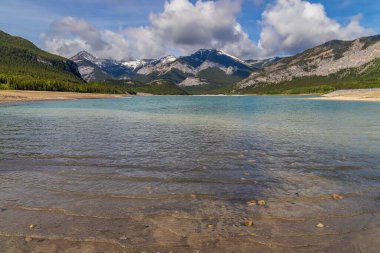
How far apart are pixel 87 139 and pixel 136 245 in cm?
2309

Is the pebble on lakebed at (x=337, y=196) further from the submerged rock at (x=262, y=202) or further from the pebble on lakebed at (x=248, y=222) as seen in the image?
the pebble on lakebed at (x=248, y=222)

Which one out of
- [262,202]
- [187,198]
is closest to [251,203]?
[262,202]

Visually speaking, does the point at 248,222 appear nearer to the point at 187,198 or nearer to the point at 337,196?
the point at 187,198

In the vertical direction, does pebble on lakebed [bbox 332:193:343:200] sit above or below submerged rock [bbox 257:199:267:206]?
above

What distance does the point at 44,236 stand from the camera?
10.0 meters

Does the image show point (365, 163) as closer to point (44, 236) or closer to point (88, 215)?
point (88, 215)

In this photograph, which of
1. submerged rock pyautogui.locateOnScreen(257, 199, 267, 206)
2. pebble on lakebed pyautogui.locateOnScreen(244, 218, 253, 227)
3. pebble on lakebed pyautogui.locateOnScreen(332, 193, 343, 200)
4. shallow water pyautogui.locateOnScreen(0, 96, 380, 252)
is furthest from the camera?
pebble on lakebed pyautogui.locateOnScreen(332, 193, 343, 200)

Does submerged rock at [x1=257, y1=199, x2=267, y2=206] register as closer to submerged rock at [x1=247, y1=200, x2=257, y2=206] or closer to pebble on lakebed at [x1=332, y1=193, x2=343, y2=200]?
submerged rock at [x1=247, y1=200, x2=257, y2=206]

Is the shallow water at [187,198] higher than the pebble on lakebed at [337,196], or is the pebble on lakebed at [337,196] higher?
the pebble on lakebed at [337,196]

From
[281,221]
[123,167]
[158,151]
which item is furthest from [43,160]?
[281,221]

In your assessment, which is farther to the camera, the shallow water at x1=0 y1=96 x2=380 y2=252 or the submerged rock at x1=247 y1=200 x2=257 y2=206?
the submerged rock at x1=247 y1=200 x2=257 y2=206

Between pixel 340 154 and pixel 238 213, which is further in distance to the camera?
pixel 340 154

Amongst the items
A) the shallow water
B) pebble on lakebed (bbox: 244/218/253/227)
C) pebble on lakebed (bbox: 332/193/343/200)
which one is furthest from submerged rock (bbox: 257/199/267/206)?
pebble on lakebed (bbox: 332/193/343/200)

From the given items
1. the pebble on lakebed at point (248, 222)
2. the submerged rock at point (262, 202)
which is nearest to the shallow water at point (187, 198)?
the pebble on lakebed at point (248, 222)
